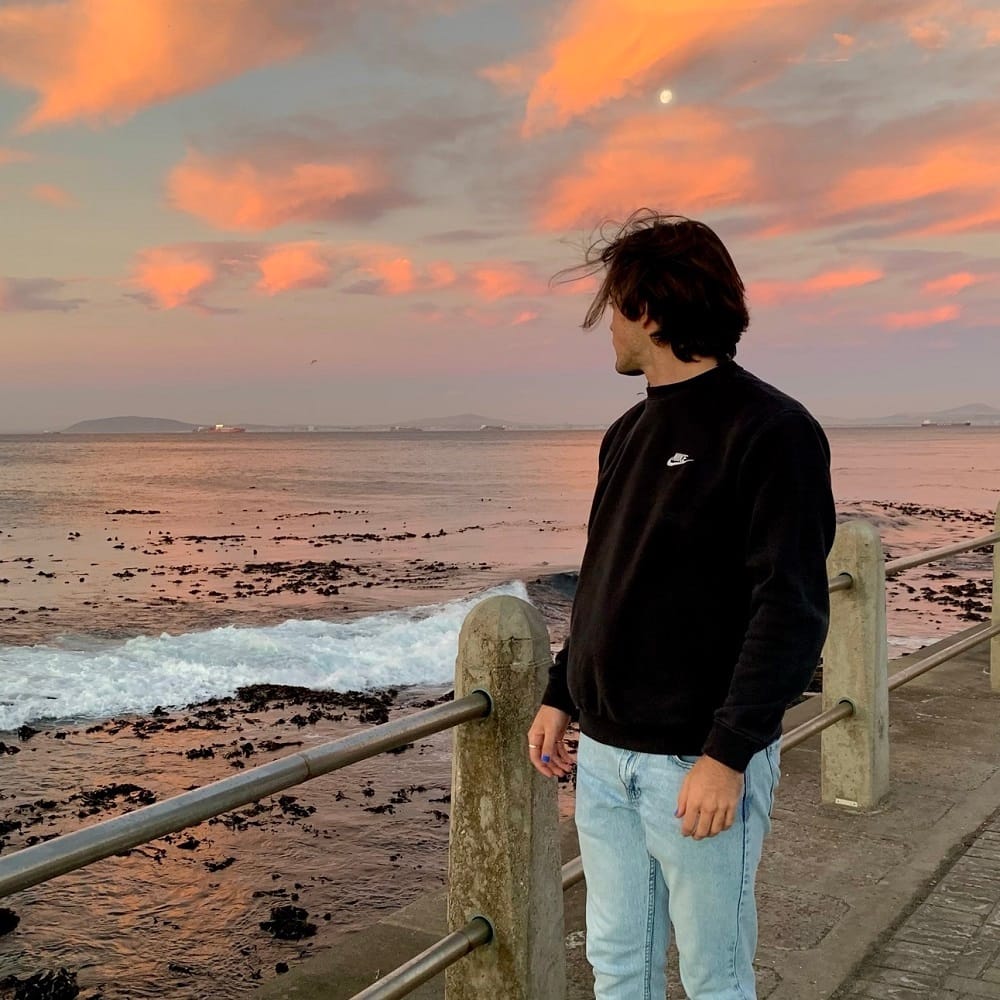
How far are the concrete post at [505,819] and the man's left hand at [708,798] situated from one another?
2.29 ft

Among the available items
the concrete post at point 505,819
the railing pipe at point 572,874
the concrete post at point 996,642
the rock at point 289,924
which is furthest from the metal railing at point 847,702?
the rock at point 289,924

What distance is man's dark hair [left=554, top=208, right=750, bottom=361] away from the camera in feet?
6.45

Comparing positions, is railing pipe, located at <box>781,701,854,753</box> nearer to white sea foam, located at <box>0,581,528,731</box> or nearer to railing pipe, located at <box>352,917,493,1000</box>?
railing pipe, located at <box>352,917,493,1000</box>

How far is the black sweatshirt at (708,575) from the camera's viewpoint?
1.85 metres

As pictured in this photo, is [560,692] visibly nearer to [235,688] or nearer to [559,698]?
[559,698]

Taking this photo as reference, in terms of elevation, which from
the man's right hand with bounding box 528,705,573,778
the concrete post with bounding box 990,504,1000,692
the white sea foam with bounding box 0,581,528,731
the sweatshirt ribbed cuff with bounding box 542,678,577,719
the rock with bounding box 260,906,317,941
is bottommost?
the rock with bounding box 260,906,317,941

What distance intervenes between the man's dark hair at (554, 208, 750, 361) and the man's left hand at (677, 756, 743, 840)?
0.78 meters

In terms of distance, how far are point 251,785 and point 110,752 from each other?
11173 millimetres

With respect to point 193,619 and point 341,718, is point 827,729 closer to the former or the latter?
point 341,718

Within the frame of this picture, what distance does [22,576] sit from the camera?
100.0 feet

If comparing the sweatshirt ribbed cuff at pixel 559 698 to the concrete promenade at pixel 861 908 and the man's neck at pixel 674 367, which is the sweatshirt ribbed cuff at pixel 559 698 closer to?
the man's neck at pixel 674 367

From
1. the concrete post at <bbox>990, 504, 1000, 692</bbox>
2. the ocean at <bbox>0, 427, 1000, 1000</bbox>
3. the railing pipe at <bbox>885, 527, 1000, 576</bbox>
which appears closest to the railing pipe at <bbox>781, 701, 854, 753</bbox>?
the railing pipe at <bbox>885, 527, 1000, 576</bbox>

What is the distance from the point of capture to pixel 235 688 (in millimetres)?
14953

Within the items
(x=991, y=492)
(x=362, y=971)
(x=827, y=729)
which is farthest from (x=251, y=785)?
(x=991, y=492)
